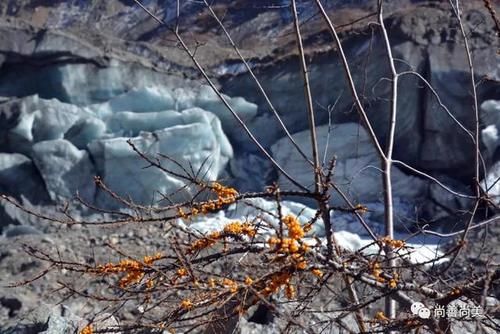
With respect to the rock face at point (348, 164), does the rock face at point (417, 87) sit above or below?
above

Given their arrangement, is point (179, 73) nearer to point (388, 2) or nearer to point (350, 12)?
point (350, 12)

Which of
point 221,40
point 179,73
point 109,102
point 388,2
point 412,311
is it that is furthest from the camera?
point 221,40

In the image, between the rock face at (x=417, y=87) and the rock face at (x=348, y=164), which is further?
the rock face at (x=417, y=87)

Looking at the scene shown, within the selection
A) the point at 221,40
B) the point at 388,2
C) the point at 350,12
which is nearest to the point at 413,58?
the point at 350,12

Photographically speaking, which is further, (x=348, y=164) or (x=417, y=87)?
(x=348, y=164)

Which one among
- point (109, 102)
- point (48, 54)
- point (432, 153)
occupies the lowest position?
point (432, 153)

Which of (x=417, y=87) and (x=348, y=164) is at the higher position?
(x=417, y=87)

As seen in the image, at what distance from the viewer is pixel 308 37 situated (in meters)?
9.93

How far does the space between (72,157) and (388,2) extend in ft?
17.2

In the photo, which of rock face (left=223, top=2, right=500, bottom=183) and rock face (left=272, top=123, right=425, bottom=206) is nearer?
rock face (left=272, top=123, right=425, bottom=206)

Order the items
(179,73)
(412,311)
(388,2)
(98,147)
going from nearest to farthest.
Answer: (412,311)
(98,147)
(179,73)
(388,2)

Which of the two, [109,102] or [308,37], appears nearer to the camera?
[109,102]

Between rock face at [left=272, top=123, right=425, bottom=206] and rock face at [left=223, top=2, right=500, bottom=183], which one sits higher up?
rock face at [left=223, top=2, right=500, bottom=183]

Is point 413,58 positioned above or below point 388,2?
below
